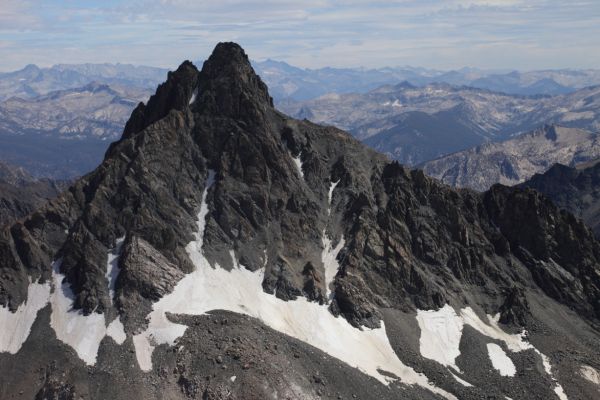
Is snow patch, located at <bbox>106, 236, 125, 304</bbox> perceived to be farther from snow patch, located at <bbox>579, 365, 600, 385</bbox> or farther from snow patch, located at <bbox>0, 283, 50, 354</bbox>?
snow patch, located at <bbox>579, 365, 600, 385</bbox>

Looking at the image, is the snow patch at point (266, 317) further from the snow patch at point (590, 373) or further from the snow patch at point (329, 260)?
the snow patch at point (590, 373)

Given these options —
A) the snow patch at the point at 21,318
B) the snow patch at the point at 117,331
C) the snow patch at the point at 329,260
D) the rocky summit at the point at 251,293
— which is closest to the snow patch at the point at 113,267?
the rocky summit at the point at 251,293

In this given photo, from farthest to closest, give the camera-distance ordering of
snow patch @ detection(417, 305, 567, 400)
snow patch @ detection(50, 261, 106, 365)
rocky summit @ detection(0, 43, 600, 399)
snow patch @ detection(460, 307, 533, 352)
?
snow patch @ detection(460, 307, 533, 352) < snow patch @ detection(417, 305, 567, 400) < snow patch @ detection(50, 261, 106, 365) < rocky summit @ detection(0, 43, 600, 399)

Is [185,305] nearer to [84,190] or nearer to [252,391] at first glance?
[252,391]

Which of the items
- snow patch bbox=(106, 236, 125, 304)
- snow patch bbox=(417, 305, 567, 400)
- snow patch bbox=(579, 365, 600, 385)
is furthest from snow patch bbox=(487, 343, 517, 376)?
snow patch bbox=(106, 236, 125, 304)

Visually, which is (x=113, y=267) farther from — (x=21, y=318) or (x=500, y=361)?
(x=500, y=361)

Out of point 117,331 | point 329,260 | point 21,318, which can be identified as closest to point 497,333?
point 329,260
